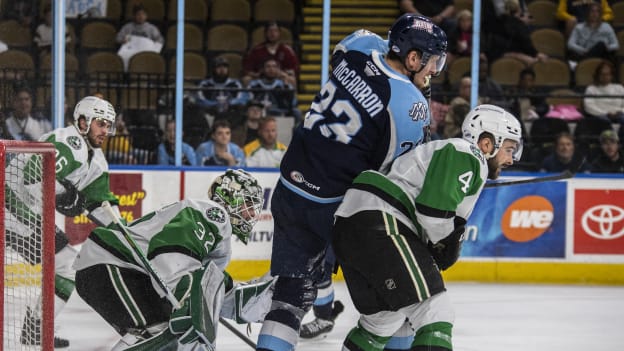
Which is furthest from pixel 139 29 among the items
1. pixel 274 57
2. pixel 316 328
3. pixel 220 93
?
pixel 316 328

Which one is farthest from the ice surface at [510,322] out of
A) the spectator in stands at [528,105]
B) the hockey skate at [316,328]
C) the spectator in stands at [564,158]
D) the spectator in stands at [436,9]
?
the spectator in stands at [436,9]

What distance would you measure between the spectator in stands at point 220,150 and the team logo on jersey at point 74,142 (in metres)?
2.00

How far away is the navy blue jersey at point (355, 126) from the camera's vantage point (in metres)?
3.60

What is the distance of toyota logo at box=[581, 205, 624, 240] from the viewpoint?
24.2 ft

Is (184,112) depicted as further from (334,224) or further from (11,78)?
(334,224)

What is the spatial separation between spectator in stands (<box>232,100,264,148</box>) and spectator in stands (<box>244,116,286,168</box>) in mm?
24

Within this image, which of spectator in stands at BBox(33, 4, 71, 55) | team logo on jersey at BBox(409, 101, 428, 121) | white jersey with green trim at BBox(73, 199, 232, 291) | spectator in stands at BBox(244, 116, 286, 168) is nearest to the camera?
white jersey with green trim at BBox(73, 199, 232, 291)

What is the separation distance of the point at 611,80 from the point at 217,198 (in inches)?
184

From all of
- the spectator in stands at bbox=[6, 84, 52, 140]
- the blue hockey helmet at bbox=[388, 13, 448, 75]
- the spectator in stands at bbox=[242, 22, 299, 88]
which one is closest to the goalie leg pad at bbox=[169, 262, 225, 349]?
the blue hockey helmet at bbox=[388, 13, 448, 75]

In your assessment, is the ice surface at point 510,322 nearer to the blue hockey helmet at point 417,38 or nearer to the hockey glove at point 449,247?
the hockey glove at point 449,247

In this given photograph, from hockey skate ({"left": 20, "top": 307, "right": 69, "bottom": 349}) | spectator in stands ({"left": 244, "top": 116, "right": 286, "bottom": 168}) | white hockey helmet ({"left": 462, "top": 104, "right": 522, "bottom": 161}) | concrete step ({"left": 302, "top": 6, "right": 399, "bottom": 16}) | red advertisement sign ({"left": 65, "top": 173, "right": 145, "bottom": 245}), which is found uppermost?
concrete step ({"left": 302, "top": 6, "right": 399, "bottom": 16})

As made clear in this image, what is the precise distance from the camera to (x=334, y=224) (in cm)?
345

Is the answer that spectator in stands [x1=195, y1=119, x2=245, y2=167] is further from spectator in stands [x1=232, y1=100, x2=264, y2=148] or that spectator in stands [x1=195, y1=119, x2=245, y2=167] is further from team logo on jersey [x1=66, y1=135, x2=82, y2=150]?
team logo on jersey [x1=66, y1=135, x2=82, y2=150]

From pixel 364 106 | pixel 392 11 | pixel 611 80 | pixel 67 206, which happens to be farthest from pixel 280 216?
pixel 392 11
